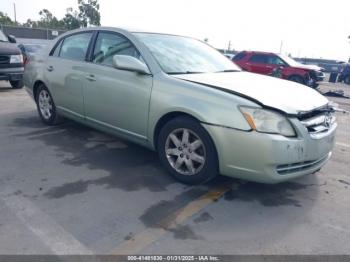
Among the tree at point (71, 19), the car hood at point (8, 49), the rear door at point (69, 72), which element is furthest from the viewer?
the tree at point (71, 19)

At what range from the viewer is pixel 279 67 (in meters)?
14.9

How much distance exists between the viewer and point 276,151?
2918 millimetres

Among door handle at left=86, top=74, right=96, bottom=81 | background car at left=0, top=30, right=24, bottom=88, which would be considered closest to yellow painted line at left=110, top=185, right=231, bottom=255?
door handle at left=86, top=74, right=96, bottom=81

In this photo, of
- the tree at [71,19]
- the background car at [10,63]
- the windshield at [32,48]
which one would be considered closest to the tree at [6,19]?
the tree at [71,19]

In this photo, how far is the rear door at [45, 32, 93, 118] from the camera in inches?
182

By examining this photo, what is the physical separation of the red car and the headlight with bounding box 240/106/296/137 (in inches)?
474

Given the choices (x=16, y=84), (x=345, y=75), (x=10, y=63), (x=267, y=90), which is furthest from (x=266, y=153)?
(x=345, y=75)

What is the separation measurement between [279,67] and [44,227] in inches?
549

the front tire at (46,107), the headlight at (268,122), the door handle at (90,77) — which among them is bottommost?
the front tire at (46,107)

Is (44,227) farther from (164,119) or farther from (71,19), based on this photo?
(71,19)

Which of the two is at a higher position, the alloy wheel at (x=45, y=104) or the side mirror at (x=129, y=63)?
the side mirror at (x=129, y=63)

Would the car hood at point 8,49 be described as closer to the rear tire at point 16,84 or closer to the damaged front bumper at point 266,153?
the rear tire at point 16,84

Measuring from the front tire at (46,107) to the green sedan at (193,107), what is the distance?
0.53 metres

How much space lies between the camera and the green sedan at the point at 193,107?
3002mm
